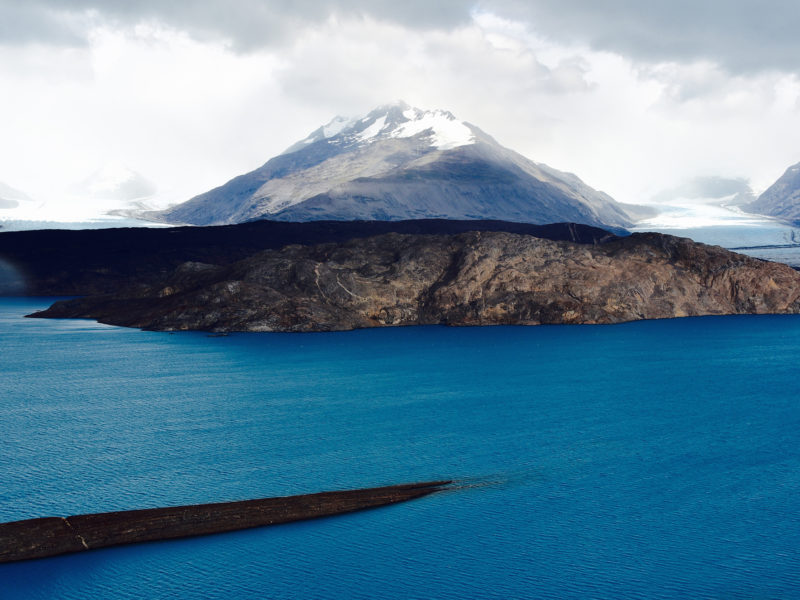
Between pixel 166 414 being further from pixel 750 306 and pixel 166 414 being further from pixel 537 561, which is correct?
pixel 750 306

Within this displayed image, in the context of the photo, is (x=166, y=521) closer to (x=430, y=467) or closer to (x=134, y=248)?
(x=430, y=467)

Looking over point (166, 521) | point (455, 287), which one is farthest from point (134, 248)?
point (166, 521)

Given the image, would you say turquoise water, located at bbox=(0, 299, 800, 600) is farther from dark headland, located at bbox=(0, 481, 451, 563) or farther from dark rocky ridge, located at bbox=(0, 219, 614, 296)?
dark rocky ridge, located at bbox=(0, 219, 614, 296)

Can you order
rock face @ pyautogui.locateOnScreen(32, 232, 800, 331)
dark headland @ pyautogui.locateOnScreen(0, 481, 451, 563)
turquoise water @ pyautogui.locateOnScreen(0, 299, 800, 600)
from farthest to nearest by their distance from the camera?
rock face @ pyautogui.locateOnScreen(32, 232, 800, 331)
dark headland @ pyautogui.locateOnScreen(0, 481, 451, 563)
turquoise water @ pyautogui.locateOnScreen(0, 299, 800, 600)

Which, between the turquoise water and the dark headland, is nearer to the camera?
the turquoise water


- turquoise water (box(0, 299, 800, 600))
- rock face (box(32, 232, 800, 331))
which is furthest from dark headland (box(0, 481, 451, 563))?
rock face (box(32, 232, 800, 331))

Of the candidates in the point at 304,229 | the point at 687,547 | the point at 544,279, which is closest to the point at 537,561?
the point at 687,547
